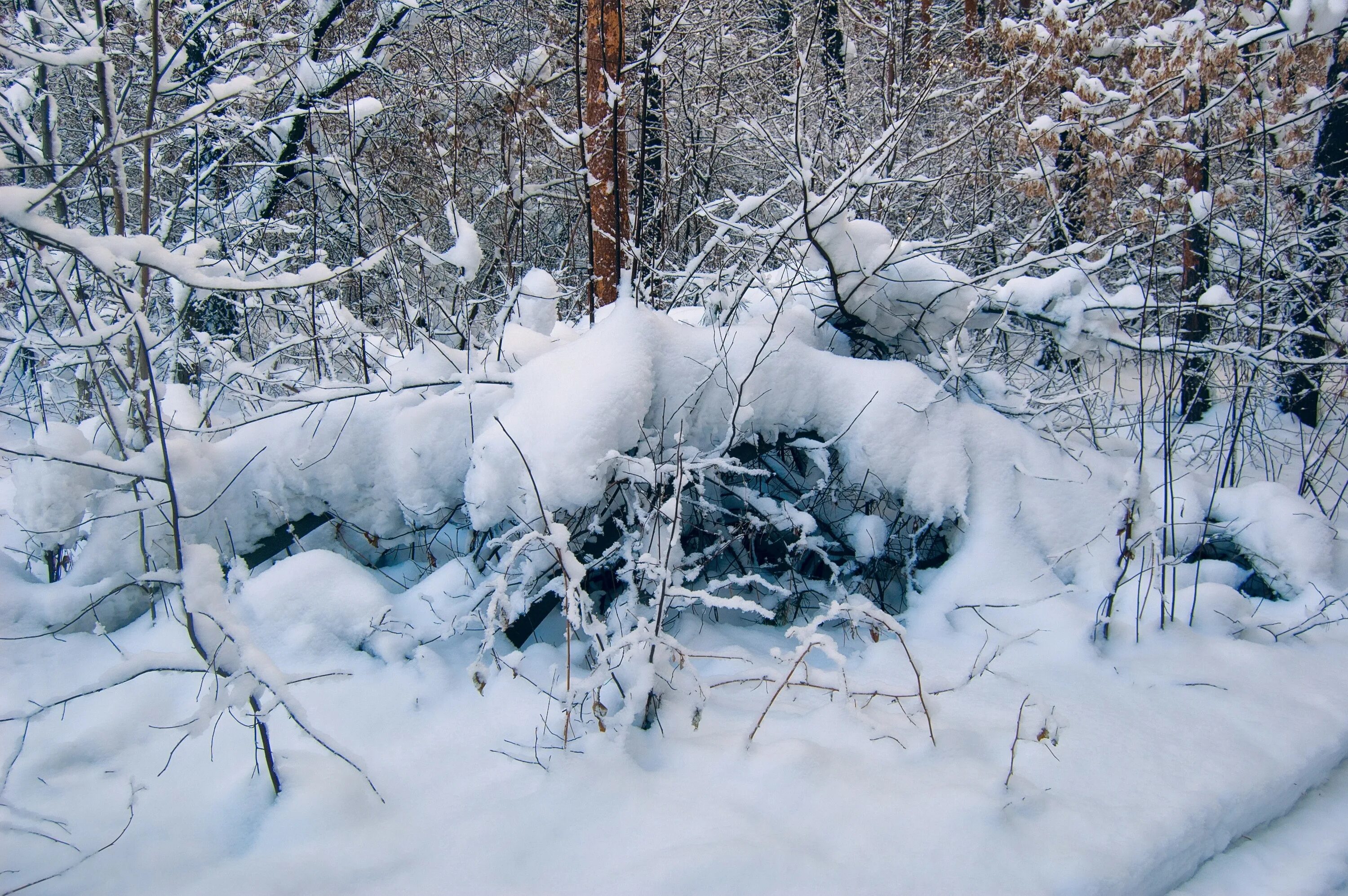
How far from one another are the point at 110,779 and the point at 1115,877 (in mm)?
2363

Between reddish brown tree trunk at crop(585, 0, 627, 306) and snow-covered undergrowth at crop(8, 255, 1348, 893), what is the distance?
95 cm

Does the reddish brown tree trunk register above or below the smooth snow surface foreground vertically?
above

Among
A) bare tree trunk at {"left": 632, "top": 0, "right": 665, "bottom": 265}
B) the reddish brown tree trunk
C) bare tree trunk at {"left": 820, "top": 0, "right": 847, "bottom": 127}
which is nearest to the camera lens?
bare tree trunk at {"left": 632, "top": 0, "right": 665, "bottom": 265}

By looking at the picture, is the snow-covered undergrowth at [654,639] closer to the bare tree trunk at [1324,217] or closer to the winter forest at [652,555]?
the winter forest at [652,555]

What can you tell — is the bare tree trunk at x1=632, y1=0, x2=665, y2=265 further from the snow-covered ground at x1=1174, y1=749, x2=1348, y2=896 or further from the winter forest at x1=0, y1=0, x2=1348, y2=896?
the snow-covered ground at x1=1174, y1=749, x2=1348, y2=896

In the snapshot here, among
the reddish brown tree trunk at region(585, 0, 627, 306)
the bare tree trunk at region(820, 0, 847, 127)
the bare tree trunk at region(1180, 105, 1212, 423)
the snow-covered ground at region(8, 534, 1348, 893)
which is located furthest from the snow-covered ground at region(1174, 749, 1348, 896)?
the bare tree trunk at region(820, 0, 847, 127)

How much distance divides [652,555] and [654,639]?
0.46 m

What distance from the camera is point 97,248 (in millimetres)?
1388

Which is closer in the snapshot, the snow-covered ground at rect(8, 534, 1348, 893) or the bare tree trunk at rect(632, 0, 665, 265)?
the snow-covered ground at rect(8, 534, 1348, 893)

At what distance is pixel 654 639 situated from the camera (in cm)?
193

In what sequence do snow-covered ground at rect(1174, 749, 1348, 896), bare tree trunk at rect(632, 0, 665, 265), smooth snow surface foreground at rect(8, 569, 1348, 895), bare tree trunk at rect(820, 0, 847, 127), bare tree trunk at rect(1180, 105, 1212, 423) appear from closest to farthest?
smooth snow surface foreground at rect(8, 569, 1348, 895) → snow-covered ground at rect(1174, 749, 1348, 896) → bare tree trunk at rect(632, 0, 665, 265) → bare tree trunk at rect(1180, 105, 1212, 423) → bare tree trunk at rect(820, 0, 847, 127)

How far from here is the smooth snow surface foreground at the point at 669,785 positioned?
1637mm

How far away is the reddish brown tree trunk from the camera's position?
3.93 m

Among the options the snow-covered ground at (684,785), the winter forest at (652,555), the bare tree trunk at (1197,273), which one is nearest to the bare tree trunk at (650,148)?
the winter forest at (652,555)
